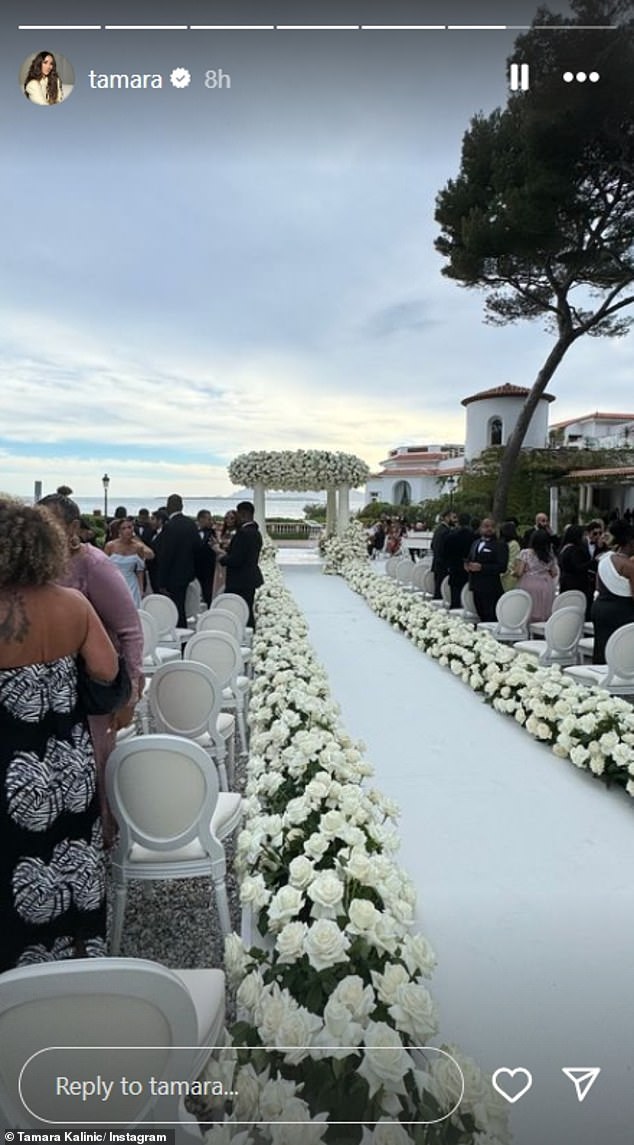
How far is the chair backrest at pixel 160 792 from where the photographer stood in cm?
188

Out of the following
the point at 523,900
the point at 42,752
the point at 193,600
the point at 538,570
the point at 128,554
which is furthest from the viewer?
the point at 193,600

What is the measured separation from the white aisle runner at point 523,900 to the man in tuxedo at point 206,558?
11.4 ft

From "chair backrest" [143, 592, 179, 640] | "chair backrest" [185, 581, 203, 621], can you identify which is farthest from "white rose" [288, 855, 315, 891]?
"chair backrest" [185, 581, 203, 621]

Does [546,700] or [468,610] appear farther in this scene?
[468,610]

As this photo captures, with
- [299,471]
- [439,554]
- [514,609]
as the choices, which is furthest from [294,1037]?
[299,471]

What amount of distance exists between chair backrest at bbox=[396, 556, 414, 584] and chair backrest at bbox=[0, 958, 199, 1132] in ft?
32.5

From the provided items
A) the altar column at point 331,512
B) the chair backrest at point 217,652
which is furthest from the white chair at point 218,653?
the altar column at point 331,512

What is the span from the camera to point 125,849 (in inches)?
77.8

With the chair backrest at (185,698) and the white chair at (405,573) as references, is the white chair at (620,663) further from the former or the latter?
the white chair at (405,573)

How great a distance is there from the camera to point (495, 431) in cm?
2691

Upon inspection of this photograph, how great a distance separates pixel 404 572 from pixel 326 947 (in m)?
9.82

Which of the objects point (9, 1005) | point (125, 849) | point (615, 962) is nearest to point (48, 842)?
point (125, 849)

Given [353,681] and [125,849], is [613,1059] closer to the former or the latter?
[125,849]

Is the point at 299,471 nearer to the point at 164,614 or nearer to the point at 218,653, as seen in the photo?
the point at 164,614
